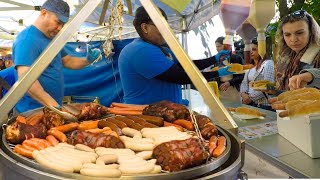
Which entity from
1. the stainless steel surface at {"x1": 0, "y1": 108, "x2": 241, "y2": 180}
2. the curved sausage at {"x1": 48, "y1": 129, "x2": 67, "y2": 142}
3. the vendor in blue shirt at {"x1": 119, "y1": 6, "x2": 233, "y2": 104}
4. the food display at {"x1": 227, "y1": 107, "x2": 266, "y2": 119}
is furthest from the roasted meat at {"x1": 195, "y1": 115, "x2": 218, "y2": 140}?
the food display at {"x1": 227, "y1": 107, "x2": 266, "y2": 119}

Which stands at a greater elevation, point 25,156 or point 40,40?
point 40,40

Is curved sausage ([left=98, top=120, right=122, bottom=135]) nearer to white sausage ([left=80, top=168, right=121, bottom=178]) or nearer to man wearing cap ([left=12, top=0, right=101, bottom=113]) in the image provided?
white sausage ([left=80, top=168, right=121, bottom=178])

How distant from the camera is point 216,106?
1.35 meters

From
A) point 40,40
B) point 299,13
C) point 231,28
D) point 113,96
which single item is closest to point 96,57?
point 40,40

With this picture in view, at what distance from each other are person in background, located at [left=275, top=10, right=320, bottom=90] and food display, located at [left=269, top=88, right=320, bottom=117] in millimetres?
645

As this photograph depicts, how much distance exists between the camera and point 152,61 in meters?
→ 2.95

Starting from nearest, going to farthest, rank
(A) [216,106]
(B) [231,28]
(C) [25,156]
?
(C) [25,156] → (A) [216,106] → (B) [231,28]

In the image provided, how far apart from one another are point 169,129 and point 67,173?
0.67 meters

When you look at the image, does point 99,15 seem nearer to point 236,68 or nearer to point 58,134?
point 236,68

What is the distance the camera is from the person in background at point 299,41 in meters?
3.08

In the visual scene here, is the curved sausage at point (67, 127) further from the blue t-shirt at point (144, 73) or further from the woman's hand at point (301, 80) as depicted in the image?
the woman's hand at point (301, 80)

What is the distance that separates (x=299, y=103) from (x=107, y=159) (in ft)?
4.83

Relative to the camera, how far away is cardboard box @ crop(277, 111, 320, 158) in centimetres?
198

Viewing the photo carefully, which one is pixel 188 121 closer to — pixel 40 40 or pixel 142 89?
pixel 142 89
